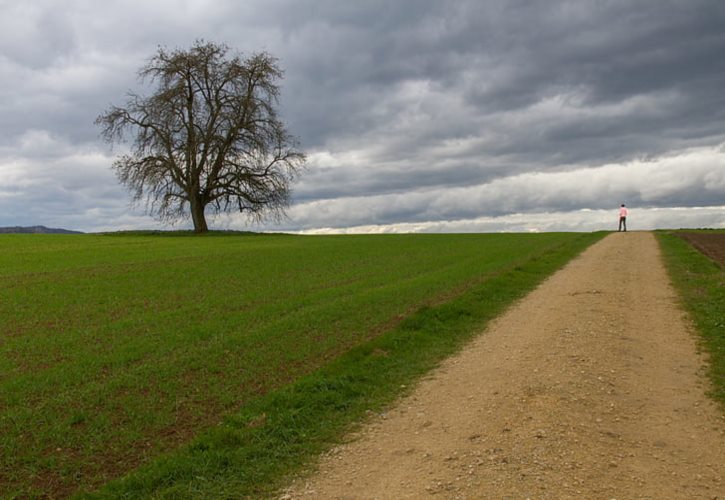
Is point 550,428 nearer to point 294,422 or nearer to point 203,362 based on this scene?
point 294,422

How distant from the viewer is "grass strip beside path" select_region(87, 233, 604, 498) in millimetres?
5516

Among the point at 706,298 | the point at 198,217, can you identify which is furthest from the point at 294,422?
the point at 198,217

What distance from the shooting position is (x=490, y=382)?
787 centimetres

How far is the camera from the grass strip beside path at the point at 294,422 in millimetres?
5516

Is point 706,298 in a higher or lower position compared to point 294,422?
higher

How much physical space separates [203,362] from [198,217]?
4335 centimetres

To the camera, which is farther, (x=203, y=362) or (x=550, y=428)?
(x=203, y=362)

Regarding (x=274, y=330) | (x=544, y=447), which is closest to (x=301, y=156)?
(x=274, y=330)

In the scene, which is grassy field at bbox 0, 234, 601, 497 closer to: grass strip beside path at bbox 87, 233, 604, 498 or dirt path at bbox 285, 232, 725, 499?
grass strip beside path at bbox 87, 233, 604, 498

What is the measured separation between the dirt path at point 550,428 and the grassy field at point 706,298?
32 cm

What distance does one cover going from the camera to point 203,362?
381 inches

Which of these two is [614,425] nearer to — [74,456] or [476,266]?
[74,456]

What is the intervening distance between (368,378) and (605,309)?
695 centimetres

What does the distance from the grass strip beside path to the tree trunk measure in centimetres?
4176
